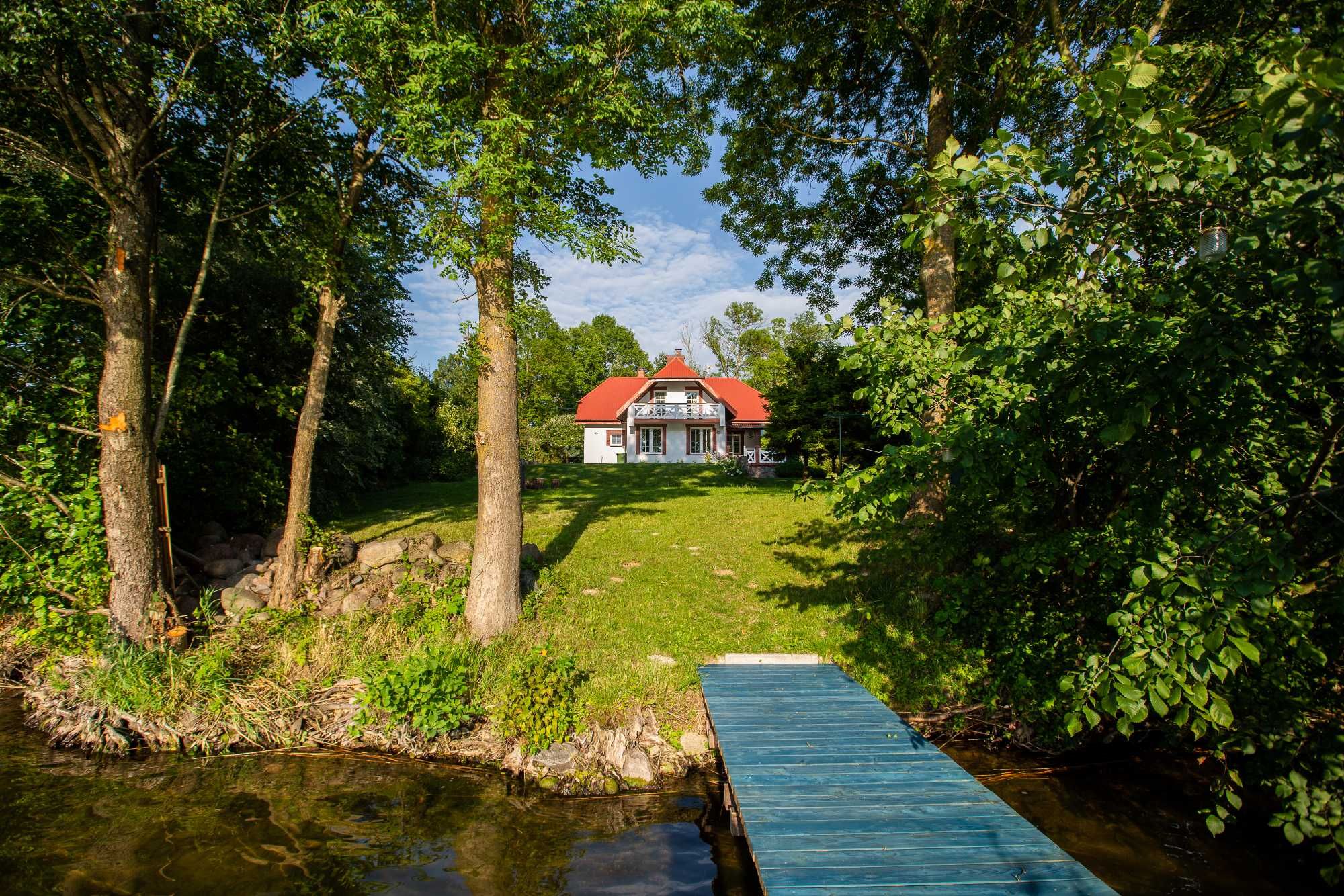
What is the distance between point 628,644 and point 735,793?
12.6 feet

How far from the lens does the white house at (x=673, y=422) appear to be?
1454 inches

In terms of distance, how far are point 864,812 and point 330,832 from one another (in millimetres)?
4719

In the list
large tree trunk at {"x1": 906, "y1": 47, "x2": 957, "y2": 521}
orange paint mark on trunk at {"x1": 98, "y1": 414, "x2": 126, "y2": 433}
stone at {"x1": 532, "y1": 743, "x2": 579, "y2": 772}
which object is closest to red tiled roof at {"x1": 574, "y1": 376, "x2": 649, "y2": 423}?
large tree trunk at {"x1": 906, "y1": 47, "x2": 957, "y2": 521}

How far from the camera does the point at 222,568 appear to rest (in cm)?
1002

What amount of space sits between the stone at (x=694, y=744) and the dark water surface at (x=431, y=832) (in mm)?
270

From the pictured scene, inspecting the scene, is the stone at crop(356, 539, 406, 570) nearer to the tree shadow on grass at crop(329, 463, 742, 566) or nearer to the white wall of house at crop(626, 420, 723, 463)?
the tree shadow on grass at crop(329, 463, 742, 566)

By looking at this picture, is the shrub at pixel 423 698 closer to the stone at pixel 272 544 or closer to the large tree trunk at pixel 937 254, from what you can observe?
the stone at pixel 272 544

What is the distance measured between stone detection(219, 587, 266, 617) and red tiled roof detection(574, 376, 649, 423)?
2944cm

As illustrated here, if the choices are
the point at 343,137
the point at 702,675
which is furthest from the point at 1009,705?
the point at 343,137

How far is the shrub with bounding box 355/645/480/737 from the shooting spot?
6.88 meters

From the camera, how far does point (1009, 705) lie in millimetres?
7160

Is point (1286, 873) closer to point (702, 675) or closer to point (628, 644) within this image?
point (702, 675)

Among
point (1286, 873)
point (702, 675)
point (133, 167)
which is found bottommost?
point (1286, 873)

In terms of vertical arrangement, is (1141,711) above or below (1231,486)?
below
